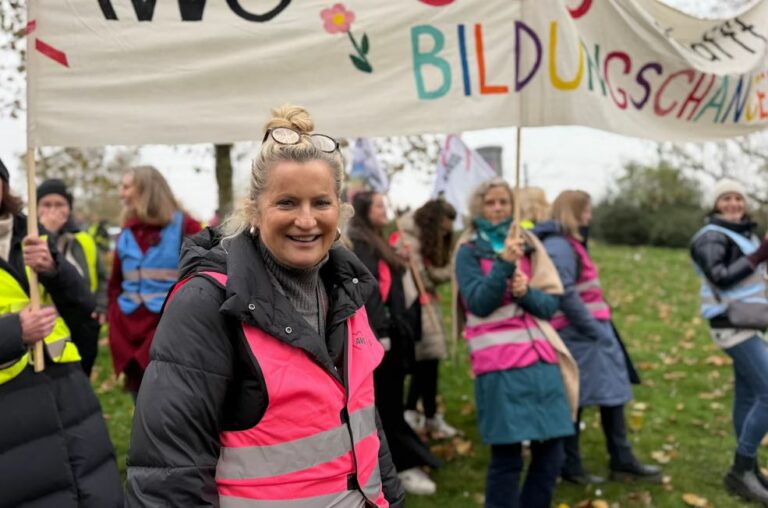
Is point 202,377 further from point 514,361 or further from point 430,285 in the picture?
point 430,285

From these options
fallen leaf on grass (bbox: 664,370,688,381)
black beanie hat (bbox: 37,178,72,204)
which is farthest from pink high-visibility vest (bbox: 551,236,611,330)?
black beanie hat (bbox: 37,178,72,204)

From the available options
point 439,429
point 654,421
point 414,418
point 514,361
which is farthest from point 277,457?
point 654,421

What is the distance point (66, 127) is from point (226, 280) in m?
1.50

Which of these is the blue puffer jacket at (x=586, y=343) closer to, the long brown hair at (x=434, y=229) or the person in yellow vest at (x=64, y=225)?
the long brown hair at (x=434, y=229)

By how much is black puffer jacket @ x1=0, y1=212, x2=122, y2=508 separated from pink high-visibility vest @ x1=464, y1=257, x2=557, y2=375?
2075mm

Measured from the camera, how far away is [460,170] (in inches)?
292

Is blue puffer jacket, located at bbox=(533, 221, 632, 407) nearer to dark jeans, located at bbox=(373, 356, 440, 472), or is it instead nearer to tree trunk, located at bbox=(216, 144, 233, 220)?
dark jeans, located at bbox=(373, 356, 440, 472)

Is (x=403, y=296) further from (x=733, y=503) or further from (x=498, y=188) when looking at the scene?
(x=733, y=503)

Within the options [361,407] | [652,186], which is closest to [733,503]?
[361,407]

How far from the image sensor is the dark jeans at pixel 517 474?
4332 mm

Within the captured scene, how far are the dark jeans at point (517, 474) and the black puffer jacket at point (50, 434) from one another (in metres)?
2.09

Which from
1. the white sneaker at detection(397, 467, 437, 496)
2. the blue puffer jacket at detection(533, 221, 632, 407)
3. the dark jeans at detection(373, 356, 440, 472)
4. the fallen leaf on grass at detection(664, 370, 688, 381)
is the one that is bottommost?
the fallen leaf on grass at detection(664, 370, 688, 381)

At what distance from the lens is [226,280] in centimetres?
202

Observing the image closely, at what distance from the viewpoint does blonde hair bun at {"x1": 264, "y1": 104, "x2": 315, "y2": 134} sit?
222 cm
